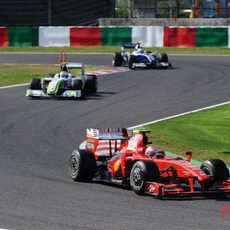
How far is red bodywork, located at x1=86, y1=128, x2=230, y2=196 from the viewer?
1105 centimetres

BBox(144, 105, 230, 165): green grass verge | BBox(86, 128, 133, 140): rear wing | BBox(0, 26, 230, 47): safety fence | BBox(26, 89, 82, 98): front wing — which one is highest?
BBox(0, 26, 230, 47): safety fence

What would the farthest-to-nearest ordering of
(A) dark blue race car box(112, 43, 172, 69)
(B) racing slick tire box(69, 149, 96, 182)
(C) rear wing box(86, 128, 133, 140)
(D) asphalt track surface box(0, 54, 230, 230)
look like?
(A) dark blue race car box(112, 43, 172, 69)
(C) rear wing box(86, 128, 133, 140)
(B) racing slick tire box(69, 149, 96, 182)
(D) asphalt track surface box(0, 54, 230, 230)

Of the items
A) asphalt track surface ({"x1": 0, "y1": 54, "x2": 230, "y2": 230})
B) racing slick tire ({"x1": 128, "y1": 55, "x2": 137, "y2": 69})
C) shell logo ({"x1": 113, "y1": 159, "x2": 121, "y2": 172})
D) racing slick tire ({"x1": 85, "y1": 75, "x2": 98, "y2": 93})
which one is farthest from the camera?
racing slick tire ({"x1": 128, "y1": 55, "x2": 137, "y2": 69})

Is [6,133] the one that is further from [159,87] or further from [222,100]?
[159,87]

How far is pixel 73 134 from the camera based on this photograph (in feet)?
57.1

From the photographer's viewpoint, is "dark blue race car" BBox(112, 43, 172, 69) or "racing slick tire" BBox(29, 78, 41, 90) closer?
"racing slick tire" BBox(29, 78, 41, 90)

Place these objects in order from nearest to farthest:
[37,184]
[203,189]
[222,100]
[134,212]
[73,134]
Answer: [134,212], [203,189], [37,184], [73,134], [222,100]

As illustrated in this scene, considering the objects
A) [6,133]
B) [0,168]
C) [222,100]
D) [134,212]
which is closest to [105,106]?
[222,100]

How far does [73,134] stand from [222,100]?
797 cm

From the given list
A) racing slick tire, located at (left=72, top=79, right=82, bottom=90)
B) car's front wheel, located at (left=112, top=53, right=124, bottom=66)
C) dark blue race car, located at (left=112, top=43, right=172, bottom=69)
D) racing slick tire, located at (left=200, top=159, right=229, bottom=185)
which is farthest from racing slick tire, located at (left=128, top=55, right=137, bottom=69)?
racing slick tire, located at (left=200, top=159, right=229, bottom=185)

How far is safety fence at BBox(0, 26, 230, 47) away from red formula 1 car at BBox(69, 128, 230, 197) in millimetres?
30855

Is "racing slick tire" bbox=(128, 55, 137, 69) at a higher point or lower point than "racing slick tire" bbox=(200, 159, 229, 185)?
higher

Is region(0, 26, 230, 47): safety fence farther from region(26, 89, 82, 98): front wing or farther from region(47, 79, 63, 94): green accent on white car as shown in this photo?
region(26, 89, 82, 98): front wing

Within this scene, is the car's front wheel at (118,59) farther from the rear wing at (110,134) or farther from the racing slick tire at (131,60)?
the rear wing at (110,134)
